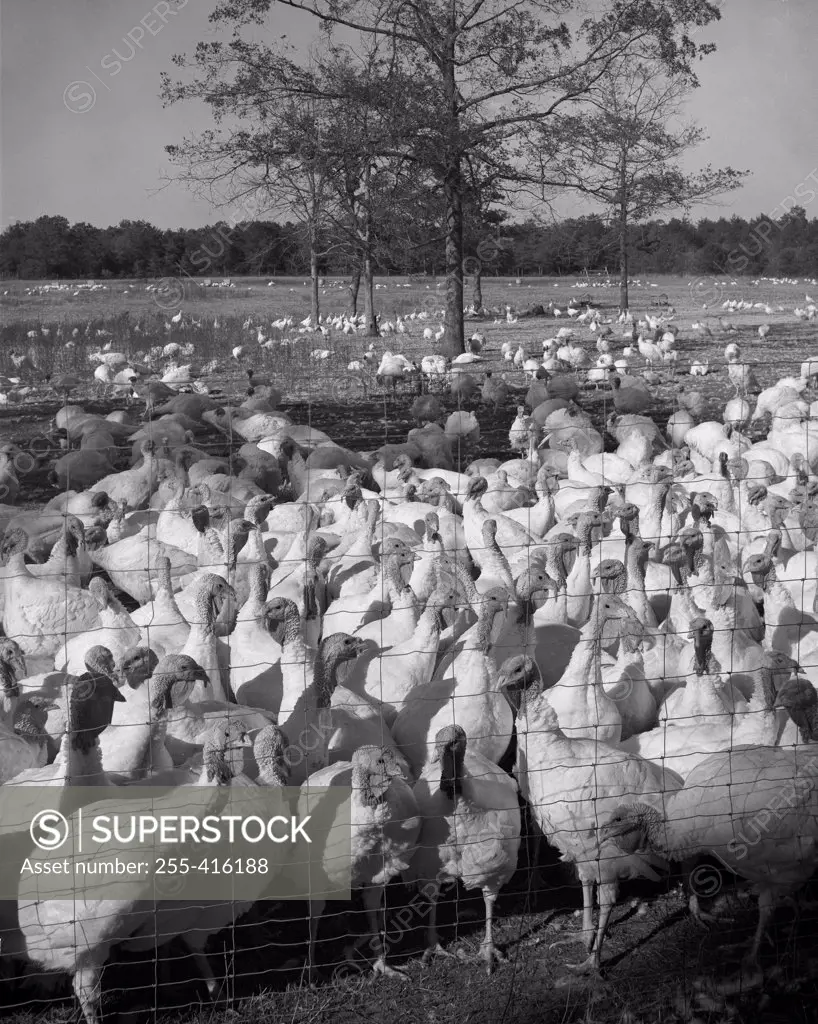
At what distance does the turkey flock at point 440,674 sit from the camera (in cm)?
395

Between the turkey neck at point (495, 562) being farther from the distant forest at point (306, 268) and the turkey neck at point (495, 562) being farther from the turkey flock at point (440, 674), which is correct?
the distant forest at point (306, 268)

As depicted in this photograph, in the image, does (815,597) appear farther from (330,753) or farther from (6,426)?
(6,426)

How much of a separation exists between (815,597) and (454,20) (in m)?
12.7

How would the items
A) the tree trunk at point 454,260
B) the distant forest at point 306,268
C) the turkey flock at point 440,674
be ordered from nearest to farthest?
the turkey flock at point 440,674, the tree trunk at point 454,260, the distant forest at point 306,268

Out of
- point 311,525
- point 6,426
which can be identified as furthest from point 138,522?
point 6,426

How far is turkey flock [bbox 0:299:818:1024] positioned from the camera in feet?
13.0

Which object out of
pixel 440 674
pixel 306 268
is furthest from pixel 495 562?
pixel 306 268

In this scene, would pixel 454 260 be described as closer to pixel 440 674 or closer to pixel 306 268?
pixel 440 674

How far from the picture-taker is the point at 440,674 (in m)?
5.13

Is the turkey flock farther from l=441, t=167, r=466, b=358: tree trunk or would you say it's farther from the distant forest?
the distant forest

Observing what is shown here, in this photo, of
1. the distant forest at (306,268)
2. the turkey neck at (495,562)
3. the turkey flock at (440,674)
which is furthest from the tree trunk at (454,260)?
the distant forest at (306,268)

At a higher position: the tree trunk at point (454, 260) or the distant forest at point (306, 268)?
the distant forest at point (306, 268)

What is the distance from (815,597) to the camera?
19.3 ft

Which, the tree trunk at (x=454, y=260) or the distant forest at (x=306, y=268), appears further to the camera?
the distant forest at (x=306, y=268)
